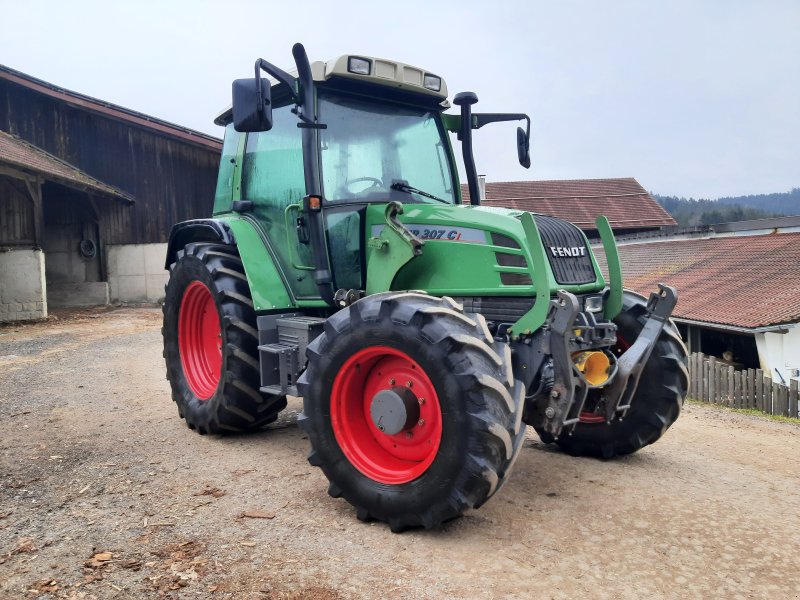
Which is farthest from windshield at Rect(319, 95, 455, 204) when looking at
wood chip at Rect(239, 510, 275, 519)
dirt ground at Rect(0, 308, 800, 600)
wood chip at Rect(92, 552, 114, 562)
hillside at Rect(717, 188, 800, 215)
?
hillside at Rect(717, 188, 800, 215)

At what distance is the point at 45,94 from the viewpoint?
60.7 feet

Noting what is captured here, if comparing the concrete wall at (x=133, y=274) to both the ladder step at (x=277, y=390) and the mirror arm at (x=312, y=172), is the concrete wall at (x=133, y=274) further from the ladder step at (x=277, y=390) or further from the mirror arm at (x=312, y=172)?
the mirror arm at (x=312, y=172)

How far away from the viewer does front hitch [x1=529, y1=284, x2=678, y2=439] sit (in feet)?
12.3

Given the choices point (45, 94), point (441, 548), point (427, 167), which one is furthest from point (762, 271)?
point (45, 94)

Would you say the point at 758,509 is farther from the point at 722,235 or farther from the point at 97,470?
the point at 722,235

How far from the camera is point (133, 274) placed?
19641mm

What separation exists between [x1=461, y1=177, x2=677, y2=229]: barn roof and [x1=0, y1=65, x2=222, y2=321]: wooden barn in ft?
53.7

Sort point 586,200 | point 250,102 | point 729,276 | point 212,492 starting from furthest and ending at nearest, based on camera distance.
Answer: point 586,200 < point 729,276 < point 212,492 < point 250,102

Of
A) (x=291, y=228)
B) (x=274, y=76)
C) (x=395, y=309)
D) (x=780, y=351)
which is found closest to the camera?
(x=395, y=309)

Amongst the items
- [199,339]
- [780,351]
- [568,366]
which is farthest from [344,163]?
[780,351]

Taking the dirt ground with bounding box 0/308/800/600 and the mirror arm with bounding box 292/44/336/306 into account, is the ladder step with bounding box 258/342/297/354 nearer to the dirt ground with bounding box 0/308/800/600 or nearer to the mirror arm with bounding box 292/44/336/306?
the mirror arm with bounding box 292/44/336/306

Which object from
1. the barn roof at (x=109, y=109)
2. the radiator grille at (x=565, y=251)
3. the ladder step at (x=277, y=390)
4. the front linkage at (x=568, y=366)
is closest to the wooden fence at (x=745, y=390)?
the radiator grille at (x=565, y=251)

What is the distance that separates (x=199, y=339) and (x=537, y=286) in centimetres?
326

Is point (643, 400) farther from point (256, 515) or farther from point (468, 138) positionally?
point (256, 515)
